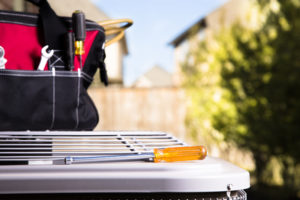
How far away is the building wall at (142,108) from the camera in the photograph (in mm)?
9094

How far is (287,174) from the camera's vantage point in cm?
610

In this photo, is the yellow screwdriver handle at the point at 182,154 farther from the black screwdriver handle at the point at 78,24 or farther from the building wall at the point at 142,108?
the building wall at the point at 142,108

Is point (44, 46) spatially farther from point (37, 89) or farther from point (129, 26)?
point (129, 26)

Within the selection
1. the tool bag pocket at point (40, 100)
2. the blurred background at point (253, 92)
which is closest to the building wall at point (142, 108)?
the blurred background at point (253, 92)

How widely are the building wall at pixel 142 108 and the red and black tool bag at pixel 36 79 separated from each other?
25.1 ft

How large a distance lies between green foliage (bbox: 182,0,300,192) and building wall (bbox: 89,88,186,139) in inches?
70.4

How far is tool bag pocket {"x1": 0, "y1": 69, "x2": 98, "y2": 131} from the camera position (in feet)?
4.38

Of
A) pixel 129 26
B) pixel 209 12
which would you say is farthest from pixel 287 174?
pixel 209 12

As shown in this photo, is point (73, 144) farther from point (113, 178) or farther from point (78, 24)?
point (78, 24)

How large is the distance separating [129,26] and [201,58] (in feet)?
18.0

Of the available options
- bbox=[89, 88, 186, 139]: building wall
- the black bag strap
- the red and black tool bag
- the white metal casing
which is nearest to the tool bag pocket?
the red and black tool bag

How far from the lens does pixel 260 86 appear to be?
602 centimetres

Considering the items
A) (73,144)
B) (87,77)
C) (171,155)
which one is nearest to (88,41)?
(87,77)

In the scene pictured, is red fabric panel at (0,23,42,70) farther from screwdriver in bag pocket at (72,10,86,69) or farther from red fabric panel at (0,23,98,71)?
screwdriver in bag pocket at (72,10,86,69)
